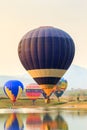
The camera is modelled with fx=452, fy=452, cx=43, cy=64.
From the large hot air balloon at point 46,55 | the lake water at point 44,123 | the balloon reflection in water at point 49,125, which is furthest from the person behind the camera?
the large hot air balloon at point 46,55

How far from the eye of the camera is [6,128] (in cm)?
5231

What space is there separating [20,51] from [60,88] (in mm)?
64987

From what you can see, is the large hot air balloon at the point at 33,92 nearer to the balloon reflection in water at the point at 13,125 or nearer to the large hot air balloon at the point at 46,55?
the large hot air balloon at the point at 46,55

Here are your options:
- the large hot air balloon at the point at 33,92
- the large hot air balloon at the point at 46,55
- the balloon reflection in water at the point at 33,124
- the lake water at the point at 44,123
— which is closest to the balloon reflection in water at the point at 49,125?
the lake water at the point at 44,123

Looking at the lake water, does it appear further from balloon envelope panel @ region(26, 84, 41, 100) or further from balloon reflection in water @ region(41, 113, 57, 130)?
balloon envelope panel @ region(26, 84, 41, 100)

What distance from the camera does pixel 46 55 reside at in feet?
207

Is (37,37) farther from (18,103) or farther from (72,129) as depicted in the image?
(18,103)

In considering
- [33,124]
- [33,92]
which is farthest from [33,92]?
[33,124]

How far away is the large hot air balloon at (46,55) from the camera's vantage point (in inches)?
2489

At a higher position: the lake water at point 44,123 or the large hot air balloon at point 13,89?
the lake water at point 44,123

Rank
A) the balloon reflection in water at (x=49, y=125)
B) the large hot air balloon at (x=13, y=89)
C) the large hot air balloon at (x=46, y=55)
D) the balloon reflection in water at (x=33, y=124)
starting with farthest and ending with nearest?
1. the large hot air balloon at (x=13, y=89)
2. the large hot air balloon at (x=46, y=55)
3. the balloon reflection in water at (x=33, y=124)
4. the balloon reflection in water at (x=49, y=125)

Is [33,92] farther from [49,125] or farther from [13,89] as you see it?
[49,125]

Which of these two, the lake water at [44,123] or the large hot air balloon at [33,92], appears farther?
the large hot air balloon at [33,92]

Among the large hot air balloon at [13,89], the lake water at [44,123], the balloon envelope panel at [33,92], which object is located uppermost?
the lake water at [44,123]
